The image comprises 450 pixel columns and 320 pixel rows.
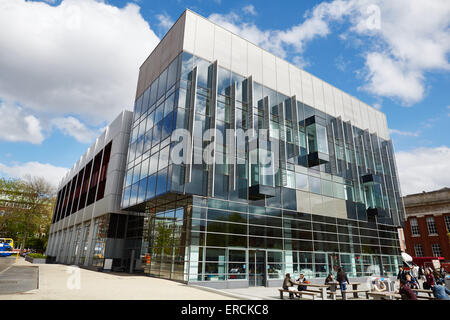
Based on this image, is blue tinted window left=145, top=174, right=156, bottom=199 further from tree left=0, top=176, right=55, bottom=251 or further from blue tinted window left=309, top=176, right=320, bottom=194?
tree left=0, top=176, right=55, bottom=251

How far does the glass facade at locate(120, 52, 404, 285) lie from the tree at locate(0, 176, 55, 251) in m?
43.5

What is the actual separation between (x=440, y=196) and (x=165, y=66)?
51.9 metres

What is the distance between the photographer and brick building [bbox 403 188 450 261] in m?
48.0

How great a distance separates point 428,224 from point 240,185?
46.2 m

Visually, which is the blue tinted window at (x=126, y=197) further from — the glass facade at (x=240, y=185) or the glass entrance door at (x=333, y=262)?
the glass entrance door at (x=333, y=262)

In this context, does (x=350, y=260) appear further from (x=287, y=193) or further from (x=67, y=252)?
(x=67, y=252)

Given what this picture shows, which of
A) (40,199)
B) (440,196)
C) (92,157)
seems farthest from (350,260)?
(40,199)

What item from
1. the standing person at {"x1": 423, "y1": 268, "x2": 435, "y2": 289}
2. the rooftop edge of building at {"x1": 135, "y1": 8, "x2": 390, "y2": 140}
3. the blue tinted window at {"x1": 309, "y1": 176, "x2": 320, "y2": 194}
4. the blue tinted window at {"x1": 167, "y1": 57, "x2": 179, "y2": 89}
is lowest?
the standing person at {"x1": 423, "y1": 268, "x2": 435, "y2": 289}

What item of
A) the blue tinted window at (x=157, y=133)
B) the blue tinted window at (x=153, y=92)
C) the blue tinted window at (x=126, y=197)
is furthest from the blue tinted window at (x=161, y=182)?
the blue tinted window at (x=153, y=92)

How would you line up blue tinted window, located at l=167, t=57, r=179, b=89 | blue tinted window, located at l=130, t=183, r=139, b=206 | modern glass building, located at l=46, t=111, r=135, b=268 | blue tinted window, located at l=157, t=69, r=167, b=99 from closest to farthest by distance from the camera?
blue tinted window, located at l=167, t=57, r=179, b=89, blue tinted window, located at l=157, t=69, r=167, b=99, blue tinted window, located at l=130, t=183, r=139, b=206, modern glass building, located at l=46, t=111, r=135, b=268

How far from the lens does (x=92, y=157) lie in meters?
42.5

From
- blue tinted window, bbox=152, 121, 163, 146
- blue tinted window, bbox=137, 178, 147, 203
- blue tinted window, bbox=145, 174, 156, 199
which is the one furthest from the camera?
blue tinted window, bbox=137, 178, 147, 203

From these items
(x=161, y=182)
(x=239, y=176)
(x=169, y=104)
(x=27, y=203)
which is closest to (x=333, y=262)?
(x=239, y=176)

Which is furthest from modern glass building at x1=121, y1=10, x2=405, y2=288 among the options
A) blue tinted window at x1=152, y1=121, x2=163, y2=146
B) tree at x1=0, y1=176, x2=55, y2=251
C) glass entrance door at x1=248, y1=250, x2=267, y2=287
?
tree at x1=0, y1=176, x2=55, y2=251
